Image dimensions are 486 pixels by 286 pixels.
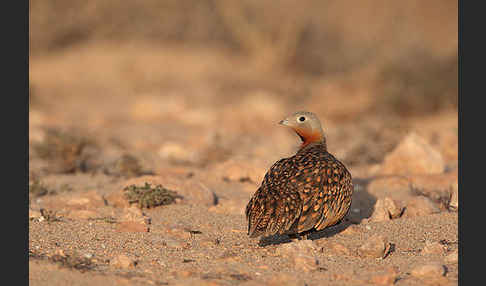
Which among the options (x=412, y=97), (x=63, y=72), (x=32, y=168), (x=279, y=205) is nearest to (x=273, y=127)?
(x=412, y=97)

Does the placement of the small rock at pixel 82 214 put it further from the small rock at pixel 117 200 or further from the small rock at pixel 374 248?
the small rock at pixel 374 248

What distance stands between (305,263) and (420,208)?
6.97 ft

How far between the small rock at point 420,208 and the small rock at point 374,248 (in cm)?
144

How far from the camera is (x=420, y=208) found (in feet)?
21.0

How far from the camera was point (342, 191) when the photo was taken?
555 cm

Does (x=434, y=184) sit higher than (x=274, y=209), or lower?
higher

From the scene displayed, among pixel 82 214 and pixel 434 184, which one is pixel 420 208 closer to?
pixel 434 184

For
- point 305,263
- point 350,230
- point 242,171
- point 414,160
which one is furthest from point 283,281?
point 414,160

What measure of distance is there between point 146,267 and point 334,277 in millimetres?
1244

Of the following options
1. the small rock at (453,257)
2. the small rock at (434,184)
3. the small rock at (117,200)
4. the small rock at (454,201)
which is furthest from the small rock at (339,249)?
the small rock at (117,200)

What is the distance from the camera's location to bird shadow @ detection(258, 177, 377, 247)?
5.63m

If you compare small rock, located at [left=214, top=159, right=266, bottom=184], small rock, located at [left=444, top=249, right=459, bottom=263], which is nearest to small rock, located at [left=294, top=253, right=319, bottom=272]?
small rock, located at [left=444, top=249, right=459, bottom=263]

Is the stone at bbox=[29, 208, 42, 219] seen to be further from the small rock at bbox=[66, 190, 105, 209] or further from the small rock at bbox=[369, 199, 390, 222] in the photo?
the small rock at bbox=[369, 199, 390, 222]

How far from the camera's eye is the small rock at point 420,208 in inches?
250
